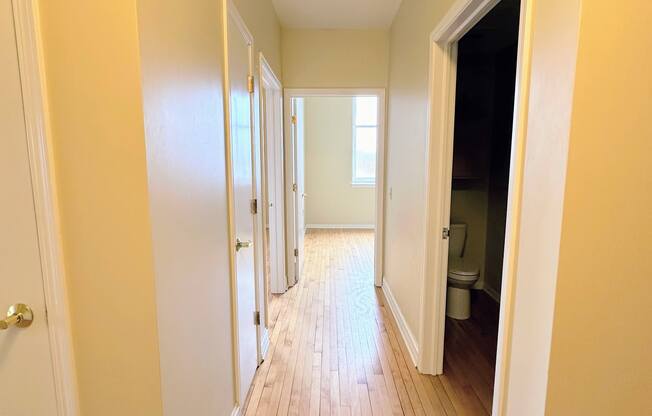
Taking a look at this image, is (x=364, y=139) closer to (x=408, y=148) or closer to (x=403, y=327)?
(x=408, y=148)

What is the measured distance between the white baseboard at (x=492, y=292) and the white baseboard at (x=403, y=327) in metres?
0.98

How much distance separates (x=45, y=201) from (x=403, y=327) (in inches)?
93.7

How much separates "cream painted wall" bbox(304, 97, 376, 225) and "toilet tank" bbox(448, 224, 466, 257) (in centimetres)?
301

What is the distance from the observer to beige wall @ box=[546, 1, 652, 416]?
925mm

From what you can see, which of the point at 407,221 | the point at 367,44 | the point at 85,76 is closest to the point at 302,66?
the point at 367,44

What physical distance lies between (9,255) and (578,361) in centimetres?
156

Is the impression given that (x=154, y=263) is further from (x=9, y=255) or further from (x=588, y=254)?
(x=588, y=254)

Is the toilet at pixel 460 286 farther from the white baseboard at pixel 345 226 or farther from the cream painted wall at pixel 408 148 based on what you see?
the white baseboard at pixel 345 226

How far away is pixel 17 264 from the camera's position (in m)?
0.90

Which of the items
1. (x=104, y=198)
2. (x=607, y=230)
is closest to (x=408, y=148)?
(x=607, y=230)

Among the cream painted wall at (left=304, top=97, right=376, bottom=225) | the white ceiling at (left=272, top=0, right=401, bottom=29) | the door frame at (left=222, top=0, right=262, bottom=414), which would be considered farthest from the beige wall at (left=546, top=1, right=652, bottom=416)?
the cream painted wall at (left=304, top=97, right=376, bottom=225)

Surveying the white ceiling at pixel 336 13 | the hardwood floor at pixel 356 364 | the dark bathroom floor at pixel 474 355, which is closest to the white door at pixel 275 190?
the hardwood floor at pixel 356 364

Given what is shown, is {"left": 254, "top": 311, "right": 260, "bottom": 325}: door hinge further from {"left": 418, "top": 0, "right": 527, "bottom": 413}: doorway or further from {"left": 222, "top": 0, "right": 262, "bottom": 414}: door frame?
{"left": 418, "top": 0, "right": 527, "bottom": 413}: doorway

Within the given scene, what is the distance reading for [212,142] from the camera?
4.70 feet
